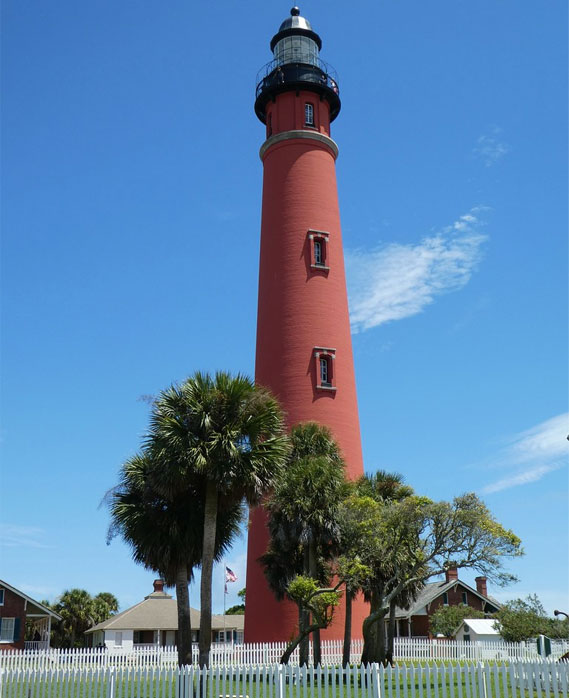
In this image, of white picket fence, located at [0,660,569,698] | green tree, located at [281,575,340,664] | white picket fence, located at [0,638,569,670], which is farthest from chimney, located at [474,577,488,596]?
white picket fence, located at [0,660,569,698]

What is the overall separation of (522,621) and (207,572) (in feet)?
88.4

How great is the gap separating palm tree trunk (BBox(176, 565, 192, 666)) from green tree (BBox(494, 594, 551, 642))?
24.1 m

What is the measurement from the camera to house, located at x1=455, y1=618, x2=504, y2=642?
154 feet

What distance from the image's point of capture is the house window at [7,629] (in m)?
39.7

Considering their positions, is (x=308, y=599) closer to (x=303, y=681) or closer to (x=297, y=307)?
(x=303, y=681)

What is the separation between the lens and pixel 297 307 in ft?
107

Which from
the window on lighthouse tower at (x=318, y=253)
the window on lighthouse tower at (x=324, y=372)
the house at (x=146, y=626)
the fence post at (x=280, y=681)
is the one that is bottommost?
the house at (x=146, y=626)

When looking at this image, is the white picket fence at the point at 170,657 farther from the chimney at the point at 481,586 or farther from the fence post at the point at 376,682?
the chimney at the point at 481,586

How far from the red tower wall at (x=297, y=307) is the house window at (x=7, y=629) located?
51.5 ft

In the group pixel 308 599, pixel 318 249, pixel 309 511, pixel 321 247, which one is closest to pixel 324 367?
pixel 318 249

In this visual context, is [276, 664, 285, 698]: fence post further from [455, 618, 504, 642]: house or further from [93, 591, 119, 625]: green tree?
[93, 591, 119, 625]: green tree

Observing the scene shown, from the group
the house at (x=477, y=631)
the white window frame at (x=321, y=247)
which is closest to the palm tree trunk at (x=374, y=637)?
the white window frame at (x=321, y=247)

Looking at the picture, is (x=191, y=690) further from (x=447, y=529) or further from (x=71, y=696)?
(x=447, y=529)

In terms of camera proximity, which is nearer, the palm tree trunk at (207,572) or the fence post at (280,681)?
the fence post at (280,681)
